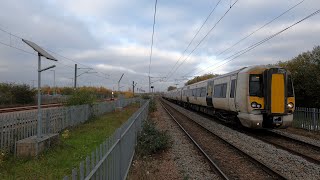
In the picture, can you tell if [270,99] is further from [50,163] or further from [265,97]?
[50,163]

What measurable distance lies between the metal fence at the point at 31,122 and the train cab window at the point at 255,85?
27.6 feet

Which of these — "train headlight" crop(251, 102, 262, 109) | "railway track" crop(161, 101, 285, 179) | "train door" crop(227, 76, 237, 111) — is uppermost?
"train door" crop(227, 76, 237, 111)

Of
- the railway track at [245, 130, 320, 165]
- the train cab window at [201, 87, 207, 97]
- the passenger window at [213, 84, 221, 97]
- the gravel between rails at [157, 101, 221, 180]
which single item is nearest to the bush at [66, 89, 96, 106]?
the passenger window at [213, 84, 221, 97]

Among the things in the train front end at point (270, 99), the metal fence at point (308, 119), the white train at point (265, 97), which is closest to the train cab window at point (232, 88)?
the white train at point (265, 97)

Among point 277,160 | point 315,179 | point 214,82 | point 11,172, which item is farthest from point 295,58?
point 11,172

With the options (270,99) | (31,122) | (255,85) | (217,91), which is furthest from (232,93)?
(31,122)

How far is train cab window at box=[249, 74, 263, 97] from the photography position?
49.1 ft

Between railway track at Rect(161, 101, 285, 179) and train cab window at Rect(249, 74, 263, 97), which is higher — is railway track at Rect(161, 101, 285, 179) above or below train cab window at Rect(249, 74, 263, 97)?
below

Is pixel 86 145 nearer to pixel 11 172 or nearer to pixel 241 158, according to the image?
pixel 11 172

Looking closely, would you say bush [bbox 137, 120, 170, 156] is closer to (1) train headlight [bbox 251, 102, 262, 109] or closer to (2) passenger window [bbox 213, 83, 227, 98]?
(1) train headlight [bbox 251, 102, 262, 109]

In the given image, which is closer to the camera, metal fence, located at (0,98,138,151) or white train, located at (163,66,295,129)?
metal fence, located at (0,98,138,151)

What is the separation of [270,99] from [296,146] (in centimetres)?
276

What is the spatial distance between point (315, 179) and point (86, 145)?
7412 mm

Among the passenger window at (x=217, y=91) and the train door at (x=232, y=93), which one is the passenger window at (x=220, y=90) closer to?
the passenger window at (x=217, y=91)
